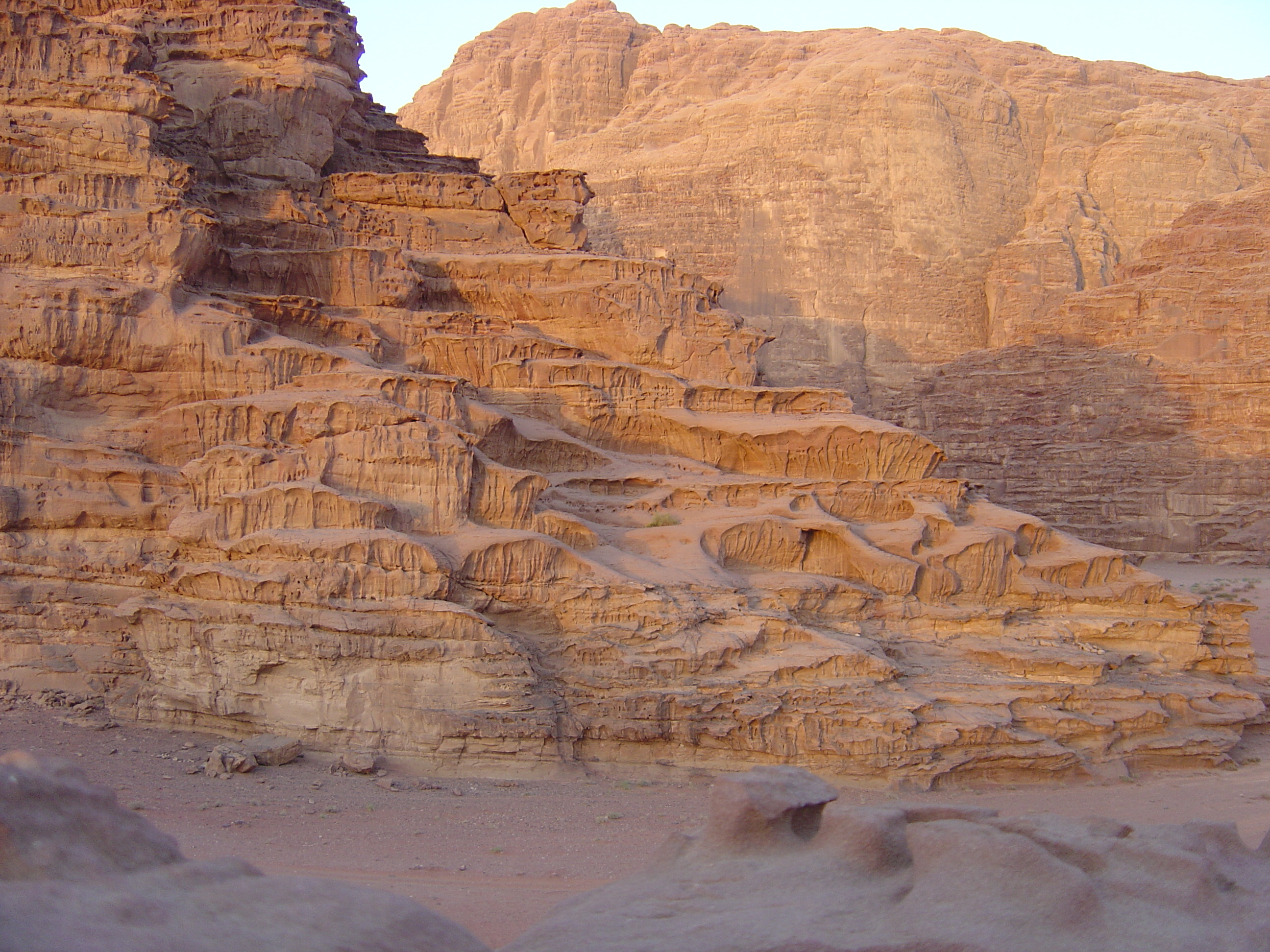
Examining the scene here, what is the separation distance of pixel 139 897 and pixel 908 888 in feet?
10.3

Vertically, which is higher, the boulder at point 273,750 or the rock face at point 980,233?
the rock face at point 980,233

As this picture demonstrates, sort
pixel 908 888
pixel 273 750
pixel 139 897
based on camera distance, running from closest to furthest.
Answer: pixel 139 897 → pixel 908 888 → pixel 273 750

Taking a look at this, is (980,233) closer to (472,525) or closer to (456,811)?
(472,525)

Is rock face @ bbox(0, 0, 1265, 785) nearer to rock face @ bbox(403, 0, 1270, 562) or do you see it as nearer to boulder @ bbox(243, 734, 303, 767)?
boulder @ bbox(243, 734, 303, 767)

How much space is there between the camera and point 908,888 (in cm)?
502

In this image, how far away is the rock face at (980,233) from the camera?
41250mm

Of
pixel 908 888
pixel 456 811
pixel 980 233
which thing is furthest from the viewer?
pixel 980 233

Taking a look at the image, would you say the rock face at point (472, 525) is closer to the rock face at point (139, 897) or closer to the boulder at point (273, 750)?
the boulder at point (273, 750)

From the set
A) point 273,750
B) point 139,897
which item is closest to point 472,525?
point 273,750

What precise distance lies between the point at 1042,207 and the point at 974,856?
54923mm

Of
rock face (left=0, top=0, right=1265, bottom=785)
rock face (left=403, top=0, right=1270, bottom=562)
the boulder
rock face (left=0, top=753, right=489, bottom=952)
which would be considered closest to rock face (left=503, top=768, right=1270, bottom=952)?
rock face (left=0, top=753, right=489, bottom=952)

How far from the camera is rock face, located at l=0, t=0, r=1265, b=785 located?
1167 cm

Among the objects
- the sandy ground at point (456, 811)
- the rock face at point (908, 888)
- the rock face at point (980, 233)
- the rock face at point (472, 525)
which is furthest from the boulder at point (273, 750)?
the rock face at point (980, 233)

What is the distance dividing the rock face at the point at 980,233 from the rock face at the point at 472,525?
26521 millimetres
